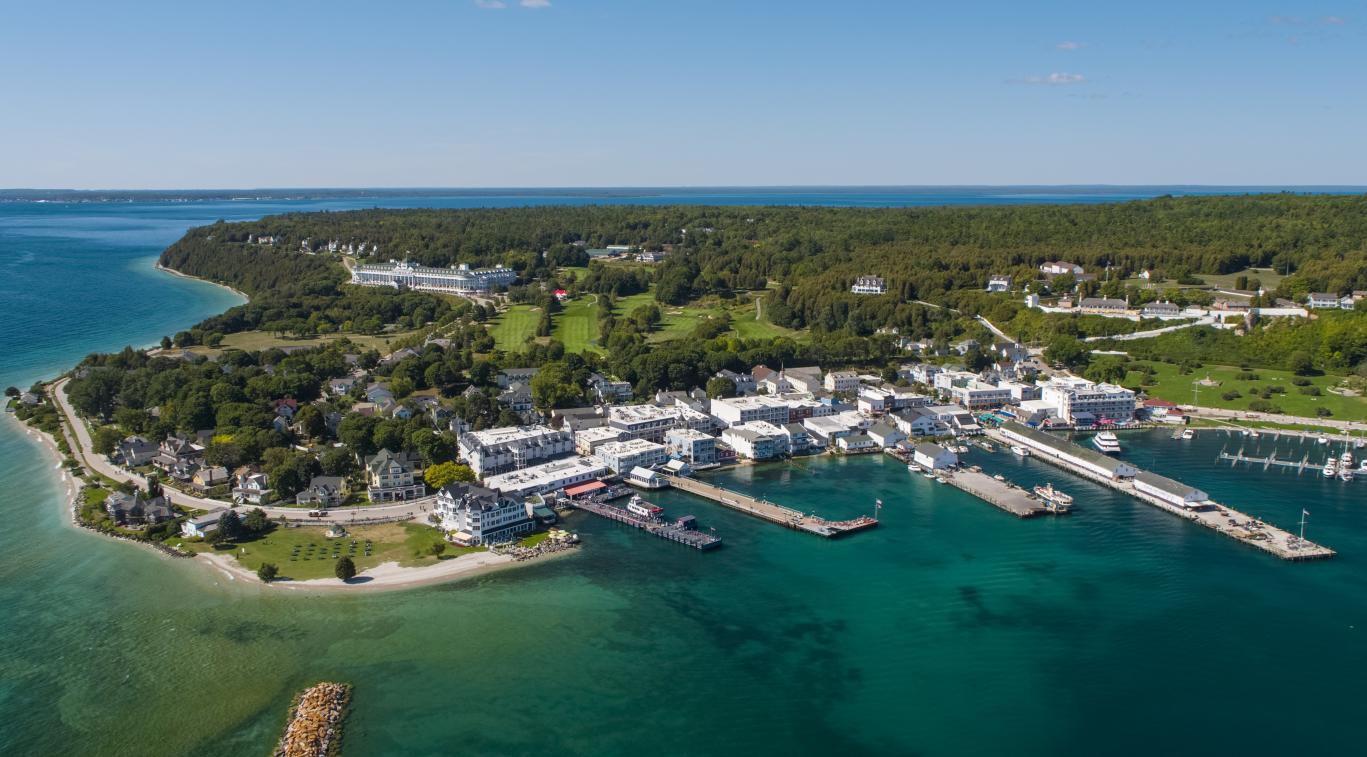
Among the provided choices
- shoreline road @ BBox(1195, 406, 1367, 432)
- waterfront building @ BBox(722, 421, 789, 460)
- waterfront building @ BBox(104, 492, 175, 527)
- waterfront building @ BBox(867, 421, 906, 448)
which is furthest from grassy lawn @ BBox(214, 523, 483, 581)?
shoreline road @ BBox(1195, 406, 1367, 432)

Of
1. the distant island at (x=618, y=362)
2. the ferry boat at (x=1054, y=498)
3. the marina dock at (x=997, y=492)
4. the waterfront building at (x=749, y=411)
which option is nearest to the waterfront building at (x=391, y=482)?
the distant island at (x=618, y=362)

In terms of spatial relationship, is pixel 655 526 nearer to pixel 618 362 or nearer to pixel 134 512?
pixel 134 512

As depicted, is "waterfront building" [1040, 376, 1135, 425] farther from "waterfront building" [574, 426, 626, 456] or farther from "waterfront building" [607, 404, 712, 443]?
"waterfront building" [574, 426, 626, 456]

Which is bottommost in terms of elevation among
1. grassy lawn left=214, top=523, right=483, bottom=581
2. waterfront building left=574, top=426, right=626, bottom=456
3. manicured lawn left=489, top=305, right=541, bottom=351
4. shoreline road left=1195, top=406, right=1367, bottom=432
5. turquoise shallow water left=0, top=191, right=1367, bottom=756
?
turquoise shallow water left=0, top=191, right=1367, bottom=756

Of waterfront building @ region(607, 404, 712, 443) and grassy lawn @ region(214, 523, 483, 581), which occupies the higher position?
waterfront building @ region(607, 404, 712, 443)

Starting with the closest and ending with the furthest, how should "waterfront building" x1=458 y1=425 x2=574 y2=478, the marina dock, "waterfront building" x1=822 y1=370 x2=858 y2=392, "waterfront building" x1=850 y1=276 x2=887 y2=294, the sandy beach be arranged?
the sandy beach < the marina dock < "waterfront building" x1=458 y1=425 x2=574 y2=478 < "waterfront building" x1=822 y1=370 x2=858 y2=392 < "waterfront building" x1=850 y1=276 x2=887 y2=294

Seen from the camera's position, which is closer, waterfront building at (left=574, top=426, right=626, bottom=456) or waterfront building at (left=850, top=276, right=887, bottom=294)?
waterfront building at (left=574, top=426, right=626, bottom=456)
